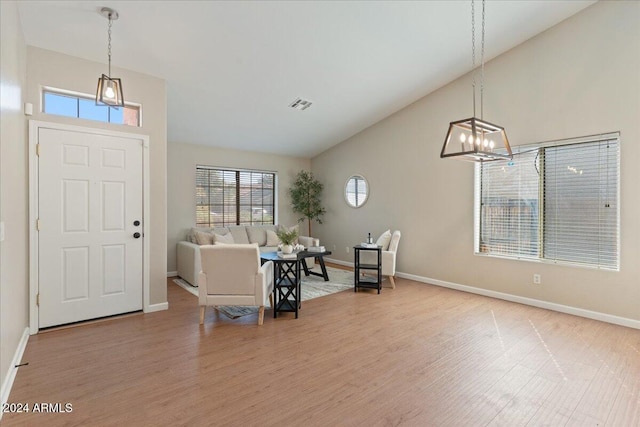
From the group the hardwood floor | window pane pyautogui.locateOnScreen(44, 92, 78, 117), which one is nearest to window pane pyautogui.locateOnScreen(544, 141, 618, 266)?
the hardwood floor

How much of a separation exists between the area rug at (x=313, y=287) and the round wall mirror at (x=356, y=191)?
1.51 m

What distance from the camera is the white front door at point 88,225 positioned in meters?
3.40

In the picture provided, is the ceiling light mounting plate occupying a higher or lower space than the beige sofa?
higher

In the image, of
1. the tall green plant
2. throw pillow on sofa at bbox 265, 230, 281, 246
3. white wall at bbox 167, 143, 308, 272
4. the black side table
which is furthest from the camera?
the tall green plant

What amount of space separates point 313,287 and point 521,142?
371 cm

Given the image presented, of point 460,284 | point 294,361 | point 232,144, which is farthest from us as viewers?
point 232,144

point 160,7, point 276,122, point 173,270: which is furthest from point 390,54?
point 173,270

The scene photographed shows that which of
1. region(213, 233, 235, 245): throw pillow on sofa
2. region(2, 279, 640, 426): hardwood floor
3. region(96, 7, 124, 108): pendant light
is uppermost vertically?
region(96, 7, 124, 108): pendant light

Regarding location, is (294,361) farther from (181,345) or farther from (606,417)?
(606,417)

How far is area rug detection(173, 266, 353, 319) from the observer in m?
4.05

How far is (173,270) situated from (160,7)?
4541mm

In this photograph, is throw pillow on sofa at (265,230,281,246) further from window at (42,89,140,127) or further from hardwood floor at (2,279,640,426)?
window at (42,89,140,127)

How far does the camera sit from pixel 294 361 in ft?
9.05

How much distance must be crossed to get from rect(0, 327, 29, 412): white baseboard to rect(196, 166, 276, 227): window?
367 centimetres
